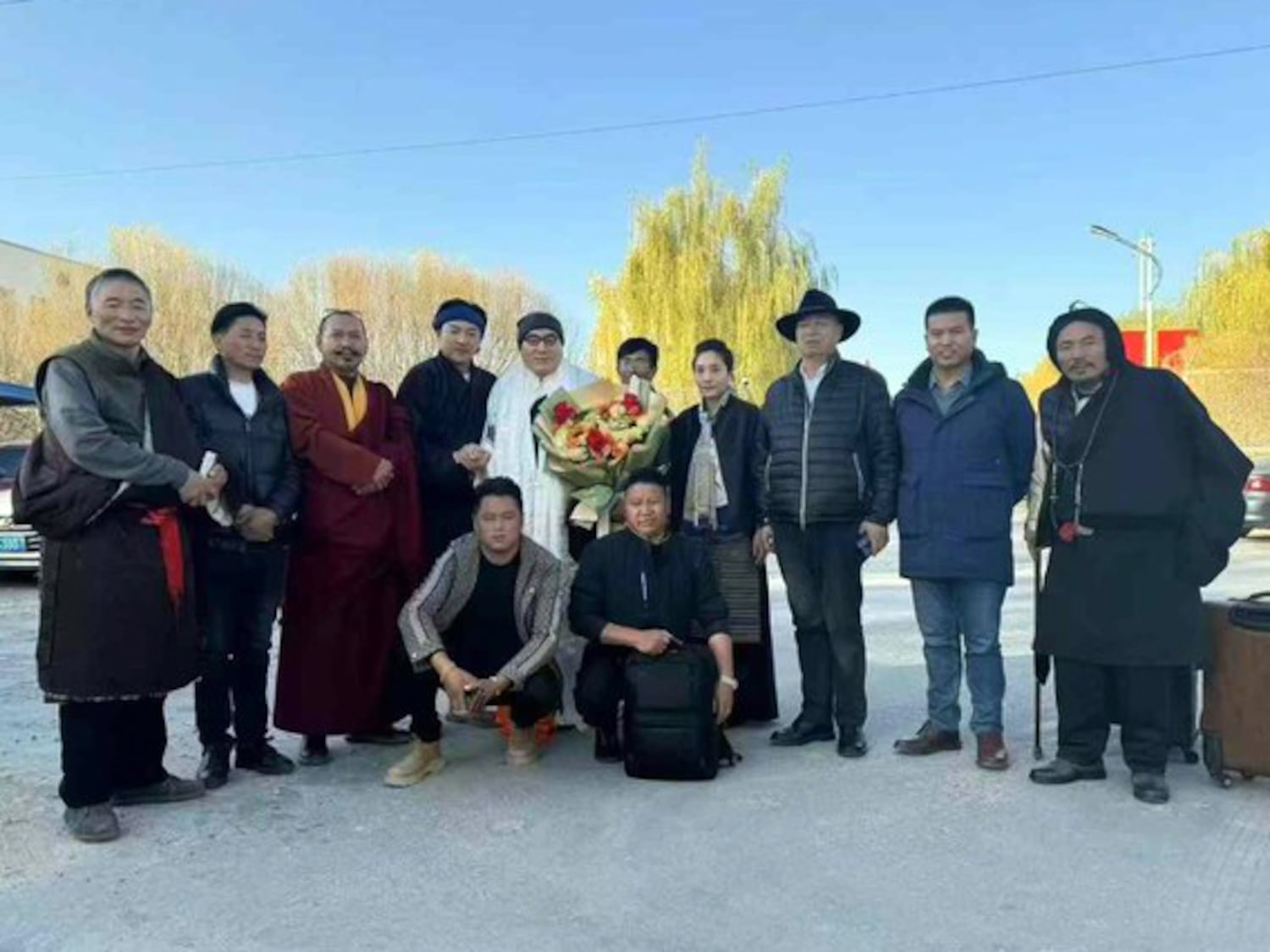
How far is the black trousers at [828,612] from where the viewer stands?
15.8 ft

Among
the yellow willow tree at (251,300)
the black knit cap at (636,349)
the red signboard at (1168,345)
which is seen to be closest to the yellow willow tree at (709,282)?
the yellow willow tree at (251,300)

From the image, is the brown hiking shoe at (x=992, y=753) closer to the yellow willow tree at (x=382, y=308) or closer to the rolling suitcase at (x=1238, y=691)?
the rolling suitcase at (x=1238, y=691)

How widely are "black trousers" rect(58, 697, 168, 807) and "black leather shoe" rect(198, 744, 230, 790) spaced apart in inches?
12.7

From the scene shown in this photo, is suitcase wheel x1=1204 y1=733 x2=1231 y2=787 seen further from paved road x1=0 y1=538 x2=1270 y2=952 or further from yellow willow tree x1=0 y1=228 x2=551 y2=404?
yellow willow tree x1=0 y1=228 x2=551 y2=404

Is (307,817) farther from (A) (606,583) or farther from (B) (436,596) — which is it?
(A) (606,583)

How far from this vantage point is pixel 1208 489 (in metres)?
4.14

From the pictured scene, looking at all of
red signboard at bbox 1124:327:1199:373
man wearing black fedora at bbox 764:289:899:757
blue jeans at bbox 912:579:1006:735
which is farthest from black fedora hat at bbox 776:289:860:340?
red signboard at bbox 1124:327:1199:373

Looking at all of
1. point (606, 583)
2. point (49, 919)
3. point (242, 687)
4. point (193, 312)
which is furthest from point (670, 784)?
point (193, 312)

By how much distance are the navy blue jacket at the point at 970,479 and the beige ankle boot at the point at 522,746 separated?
180cm

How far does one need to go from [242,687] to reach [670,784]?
1.85 meters

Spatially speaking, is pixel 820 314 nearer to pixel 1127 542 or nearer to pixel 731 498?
pixel 731 498

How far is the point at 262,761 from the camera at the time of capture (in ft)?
15.1

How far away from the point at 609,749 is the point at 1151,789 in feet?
7.22

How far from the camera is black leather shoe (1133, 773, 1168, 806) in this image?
406cm
